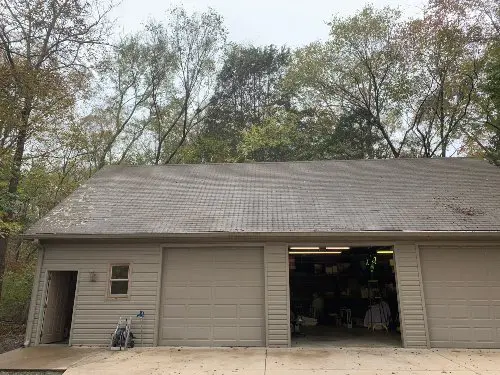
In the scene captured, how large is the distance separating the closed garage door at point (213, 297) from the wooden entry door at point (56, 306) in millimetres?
3120

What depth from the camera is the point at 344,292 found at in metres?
13.9

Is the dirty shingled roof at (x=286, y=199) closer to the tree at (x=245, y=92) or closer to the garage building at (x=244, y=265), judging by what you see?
the garage building at (x=244, y=265)

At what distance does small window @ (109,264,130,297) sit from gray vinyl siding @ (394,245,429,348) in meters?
6.98

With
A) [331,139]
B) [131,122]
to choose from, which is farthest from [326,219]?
[131,122]

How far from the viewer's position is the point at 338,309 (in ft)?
45.3

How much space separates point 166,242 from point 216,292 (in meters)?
1.86

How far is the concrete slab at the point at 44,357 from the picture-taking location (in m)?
7.49

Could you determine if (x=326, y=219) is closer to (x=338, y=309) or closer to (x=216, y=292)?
(x=216, y=292)

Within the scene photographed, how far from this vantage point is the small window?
9.59 metres

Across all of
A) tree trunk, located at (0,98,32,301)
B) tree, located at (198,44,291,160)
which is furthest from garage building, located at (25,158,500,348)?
tree, located at (198,44,291,160)

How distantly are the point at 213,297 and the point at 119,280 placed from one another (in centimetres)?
250

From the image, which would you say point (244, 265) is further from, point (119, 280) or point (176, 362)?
point (119, 280)

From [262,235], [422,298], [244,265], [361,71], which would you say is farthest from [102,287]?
[361,71]

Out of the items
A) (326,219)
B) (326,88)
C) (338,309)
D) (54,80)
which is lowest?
(338,309)
